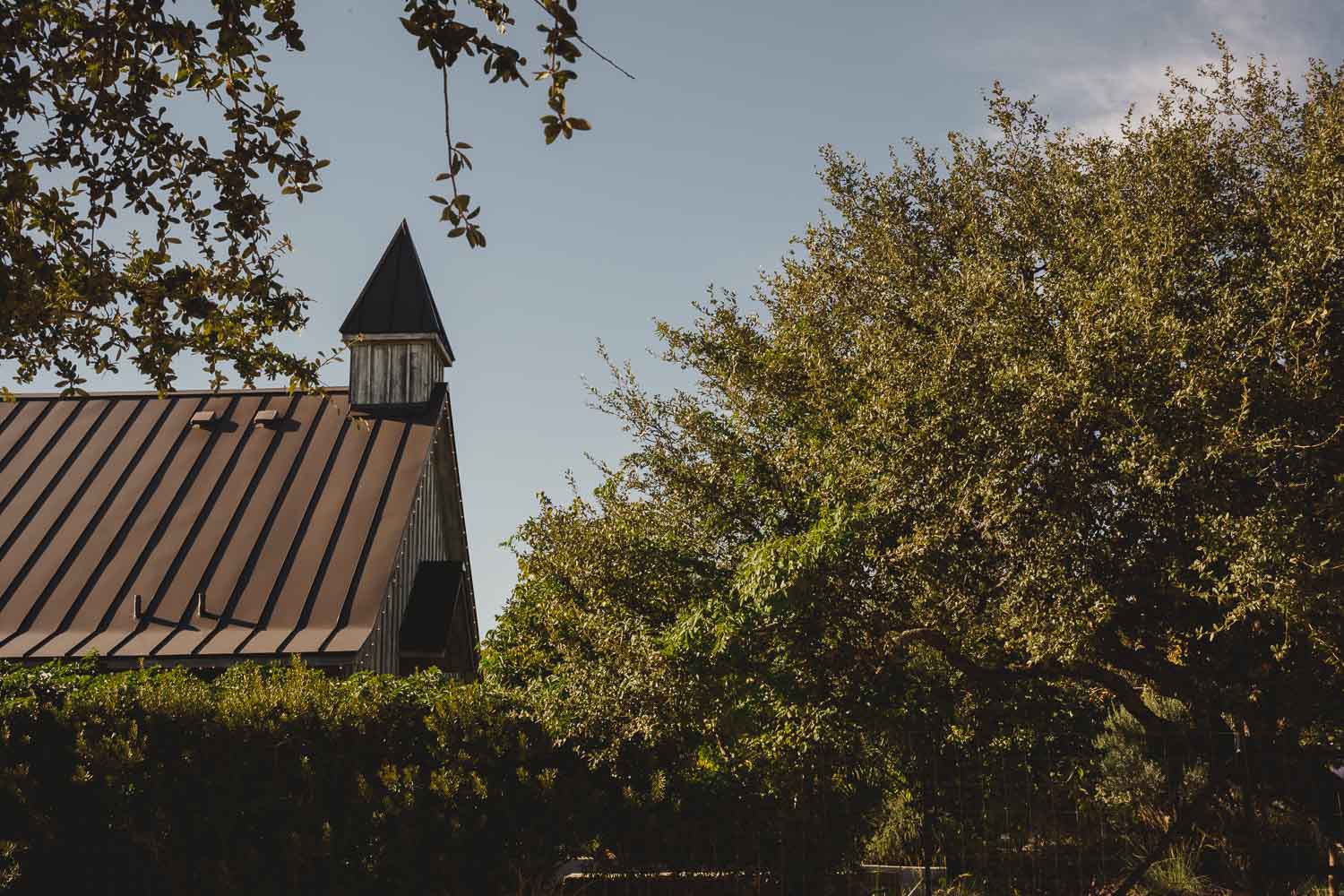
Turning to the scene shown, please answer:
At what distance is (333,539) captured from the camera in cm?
1558

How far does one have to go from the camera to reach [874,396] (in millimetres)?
8273

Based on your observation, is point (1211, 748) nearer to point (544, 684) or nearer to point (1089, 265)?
point (1089, 265)

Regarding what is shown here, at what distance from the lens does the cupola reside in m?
19.3

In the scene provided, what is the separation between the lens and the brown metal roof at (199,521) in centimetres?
1425

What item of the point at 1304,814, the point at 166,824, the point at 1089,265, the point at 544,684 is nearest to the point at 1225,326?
the point at 1089,265

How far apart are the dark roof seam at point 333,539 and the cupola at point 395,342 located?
1.00 meters

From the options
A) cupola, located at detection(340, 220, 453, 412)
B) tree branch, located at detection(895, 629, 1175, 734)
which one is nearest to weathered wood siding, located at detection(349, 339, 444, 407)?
cupola, located at detection(340, 220, 453, 412)

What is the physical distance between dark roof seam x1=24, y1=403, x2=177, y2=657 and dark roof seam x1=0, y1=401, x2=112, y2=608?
0.85 m

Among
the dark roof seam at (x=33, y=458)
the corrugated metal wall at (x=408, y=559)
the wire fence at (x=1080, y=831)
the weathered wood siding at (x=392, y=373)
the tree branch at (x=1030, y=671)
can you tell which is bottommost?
the wire fence at (x=1080, y=831)

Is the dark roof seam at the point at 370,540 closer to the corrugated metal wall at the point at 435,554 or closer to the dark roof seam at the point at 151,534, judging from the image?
the corrugated metal wall at the point at 435,554

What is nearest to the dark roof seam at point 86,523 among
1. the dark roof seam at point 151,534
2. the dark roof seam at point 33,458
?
the dark roof seam at point 151,534

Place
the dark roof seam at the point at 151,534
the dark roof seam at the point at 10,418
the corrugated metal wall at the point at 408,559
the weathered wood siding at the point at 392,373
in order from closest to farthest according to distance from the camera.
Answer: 1. the dark roof seam at the point at 151,534
2. the corrugated metal wall at the point at 408,559
3. the dark roof seam at the point at 10,418
4. the weathered wood siding at the point at 392,373

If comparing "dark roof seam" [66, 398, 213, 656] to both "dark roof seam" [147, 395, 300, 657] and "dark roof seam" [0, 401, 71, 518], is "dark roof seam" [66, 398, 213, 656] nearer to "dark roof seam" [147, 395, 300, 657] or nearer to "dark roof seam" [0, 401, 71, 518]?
"dark roof seam" [147, 395, 300, 657]

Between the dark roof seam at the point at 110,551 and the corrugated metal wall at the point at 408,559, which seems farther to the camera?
the corrugated metal wall at the point at 408,559
